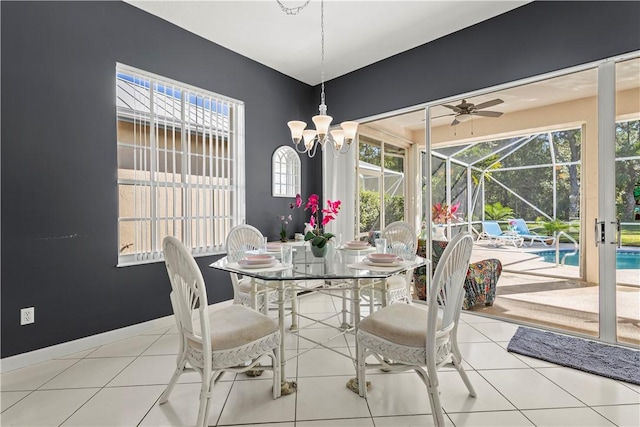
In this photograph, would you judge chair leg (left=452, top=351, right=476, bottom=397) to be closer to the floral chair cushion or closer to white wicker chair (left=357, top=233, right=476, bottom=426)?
white wicker chair (left=357, top=233, right=476, bottom=426)

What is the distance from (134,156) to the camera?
2.98 metres

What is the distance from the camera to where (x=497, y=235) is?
16.9 ft

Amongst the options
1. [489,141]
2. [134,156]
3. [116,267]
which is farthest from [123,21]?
[489,141]

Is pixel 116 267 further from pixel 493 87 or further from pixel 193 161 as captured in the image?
pixel 493 87

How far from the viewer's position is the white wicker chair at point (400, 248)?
2.69m

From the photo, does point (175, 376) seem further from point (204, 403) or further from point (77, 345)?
point (77, 345)

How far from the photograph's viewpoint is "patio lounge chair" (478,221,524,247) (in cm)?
508

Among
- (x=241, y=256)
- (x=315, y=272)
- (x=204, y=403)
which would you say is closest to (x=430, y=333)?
(x=315, y=272)

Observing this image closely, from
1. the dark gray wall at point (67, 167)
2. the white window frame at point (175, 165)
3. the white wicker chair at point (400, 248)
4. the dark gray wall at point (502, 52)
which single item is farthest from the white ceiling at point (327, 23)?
the white wicker chair at point (400, 248)

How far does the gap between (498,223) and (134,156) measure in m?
5.26

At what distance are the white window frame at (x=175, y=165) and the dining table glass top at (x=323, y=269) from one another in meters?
1.30

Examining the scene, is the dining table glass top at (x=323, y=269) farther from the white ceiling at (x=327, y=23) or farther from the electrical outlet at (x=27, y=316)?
the white ceiling at (x=327, y=23)

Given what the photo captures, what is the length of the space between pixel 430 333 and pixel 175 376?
4.79 feet

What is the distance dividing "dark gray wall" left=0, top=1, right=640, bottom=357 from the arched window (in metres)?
1.28
